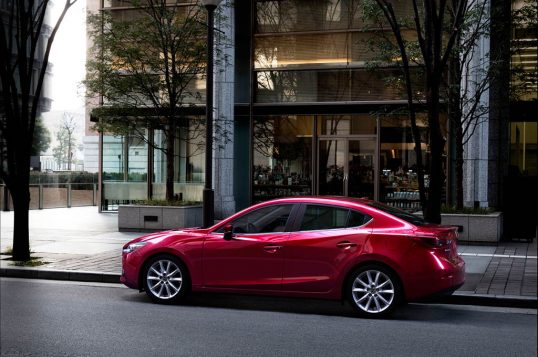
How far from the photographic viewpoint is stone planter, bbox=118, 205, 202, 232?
17312 millimetres

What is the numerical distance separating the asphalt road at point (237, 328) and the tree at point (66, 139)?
29368 millimetres

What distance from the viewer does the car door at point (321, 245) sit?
8.27 m

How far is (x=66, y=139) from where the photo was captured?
44.1 meters

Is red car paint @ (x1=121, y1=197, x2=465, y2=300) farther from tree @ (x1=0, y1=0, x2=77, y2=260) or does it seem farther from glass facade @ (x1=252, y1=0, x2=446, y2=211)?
glass facade @ (x1=252, y1=0, x2=446, y2=211)

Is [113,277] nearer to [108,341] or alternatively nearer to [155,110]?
[108,341]

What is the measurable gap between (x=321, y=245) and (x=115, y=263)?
5.04 metres

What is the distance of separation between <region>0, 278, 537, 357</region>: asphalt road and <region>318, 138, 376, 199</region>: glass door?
11.7 m

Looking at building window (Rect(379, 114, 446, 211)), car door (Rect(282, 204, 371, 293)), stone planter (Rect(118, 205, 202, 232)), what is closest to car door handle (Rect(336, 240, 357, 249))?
car door (Rect(282, 204, 371, 293))

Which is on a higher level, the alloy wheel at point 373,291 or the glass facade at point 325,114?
the glass facade at point 325,114

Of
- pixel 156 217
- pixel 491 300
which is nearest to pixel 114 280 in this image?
pixel 491 300

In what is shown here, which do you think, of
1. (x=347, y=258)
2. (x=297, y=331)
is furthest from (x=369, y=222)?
(x=297, y=331)

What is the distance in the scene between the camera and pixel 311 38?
843 inches

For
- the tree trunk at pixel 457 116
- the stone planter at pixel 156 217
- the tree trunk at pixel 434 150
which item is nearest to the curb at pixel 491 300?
the tree trunk at pixel 434 150

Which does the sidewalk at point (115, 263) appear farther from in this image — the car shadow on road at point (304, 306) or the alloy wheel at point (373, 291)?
the alloy wheel at point (373, 291)
